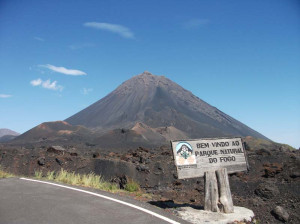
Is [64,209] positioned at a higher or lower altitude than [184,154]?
lower

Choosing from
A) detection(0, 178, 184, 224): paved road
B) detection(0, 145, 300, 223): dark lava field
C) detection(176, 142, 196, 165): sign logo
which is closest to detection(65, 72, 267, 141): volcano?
detection(0, 145, 300, 223): dark lava field

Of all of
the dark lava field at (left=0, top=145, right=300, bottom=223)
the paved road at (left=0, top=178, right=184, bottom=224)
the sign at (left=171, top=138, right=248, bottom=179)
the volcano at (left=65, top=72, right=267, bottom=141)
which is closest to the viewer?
the paved road at (left=0, top=178, right=184, bottom=224)

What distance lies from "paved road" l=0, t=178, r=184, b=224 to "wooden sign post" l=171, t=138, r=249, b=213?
1.15 m

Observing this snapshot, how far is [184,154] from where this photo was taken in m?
7.04

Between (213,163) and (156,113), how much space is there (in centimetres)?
8576

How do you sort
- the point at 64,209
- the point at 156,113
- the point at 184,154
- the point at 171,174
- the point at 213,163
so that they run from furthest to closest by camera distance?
1. the point at 156,113
2. the point at 171,174
3. the point at 213,163
4. the point at 184,154
5. the point at 64,209

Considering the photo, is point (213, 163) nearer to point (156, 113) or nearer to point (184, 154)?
point (184, 154)

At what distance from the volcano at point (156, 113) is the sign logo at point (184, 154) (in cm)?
5268

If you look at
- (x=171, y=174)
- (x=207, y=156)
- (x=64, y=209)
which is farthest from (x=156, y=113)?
(x=64, y=209)

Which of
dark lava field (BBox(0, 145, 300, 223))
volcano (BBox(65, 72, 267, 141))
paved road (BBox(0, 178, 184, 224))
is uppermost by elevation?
volcano (BBox(65, 72, 267, 141))

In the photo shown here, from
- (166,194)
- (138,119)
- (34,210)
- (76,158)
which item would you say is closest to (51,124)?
(138,119)

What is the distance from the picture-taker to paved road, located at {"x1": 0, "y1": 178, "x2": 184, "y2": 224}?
555cm

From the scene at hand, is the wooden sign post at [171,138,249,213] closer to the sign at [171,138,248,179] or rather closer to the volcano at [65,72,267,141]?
the sign at [171,138,248,179]

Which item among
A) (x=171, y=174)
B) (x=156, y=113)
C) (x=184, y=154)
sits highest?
(x=156, y=113)
